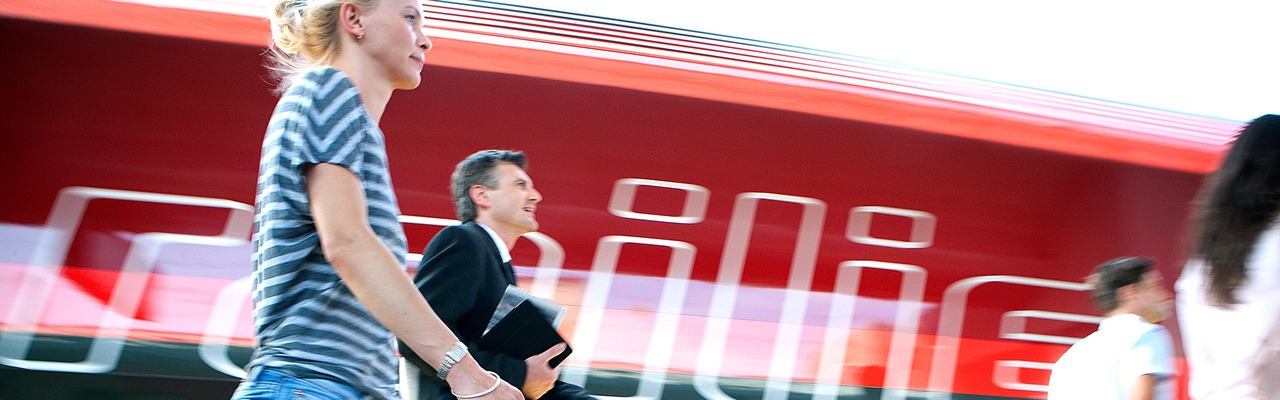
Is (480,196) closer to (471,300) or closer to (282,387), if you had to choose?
(471,300)

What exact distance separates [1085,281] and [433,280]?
2.19 metres

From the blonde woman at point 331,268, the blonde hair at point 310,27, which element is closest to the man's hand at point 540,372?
the blonde woman at point 331,268

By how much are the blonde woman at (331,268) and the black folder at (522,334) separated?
13.5 inches

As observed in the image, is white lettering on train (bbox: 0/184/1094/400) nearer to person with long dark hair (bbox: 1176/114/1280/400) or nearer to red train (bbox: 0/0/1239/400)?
red train (bbox: 0/0/1239/400)

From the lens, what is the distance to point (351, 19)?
1.07 metres

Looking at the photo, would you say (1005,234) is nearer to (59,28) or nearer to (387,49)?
(387,49)

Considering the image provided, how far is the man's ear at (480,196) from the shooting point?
191 centimetres

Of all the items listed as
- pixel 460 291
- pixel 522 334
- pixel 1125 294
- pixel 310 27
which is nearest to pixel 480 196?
pixel 460 291

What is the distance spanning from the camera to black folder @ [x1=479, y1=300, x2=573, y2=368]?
137cm

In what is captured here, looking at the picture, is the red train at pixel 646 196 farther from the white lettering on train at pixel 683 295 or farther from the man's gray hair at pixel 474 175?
the man's gray hair at pixel 474 175

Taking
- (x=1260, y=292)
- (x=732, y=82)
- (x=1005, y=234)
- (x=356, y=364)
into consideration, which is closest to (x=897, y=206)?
(x=1005, y=234)

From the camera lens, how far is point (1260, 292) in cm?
124

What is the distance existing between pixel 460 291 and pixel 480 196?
0.43 m

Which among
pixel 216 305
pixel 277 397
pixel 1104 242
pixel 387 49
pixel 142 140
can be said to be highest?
pixel 1104 242
